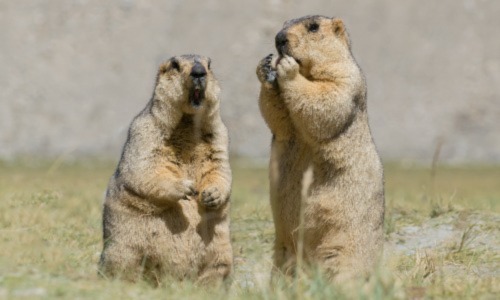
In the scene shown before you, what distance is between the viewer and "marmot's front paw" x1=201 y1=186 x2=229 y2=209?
8.66m

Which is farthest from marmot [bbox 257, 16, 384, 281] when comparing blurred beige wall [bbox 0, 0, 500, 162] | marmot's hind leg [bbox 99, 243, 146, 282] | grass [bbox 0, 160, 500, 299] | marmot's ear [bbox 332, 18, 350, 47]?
blurred beige wall [bbox 0, 0, 500, 162]

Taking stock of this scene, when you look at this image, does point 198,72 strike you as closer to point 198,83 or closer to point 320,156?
point 198,83

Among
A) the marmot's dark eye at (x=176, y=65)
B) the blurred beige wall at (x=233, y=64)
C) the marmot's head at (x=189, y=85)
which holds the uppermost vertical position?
the marmot's dark eye at (x=176, y=65)

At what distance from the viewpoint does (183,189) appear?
8555 mm

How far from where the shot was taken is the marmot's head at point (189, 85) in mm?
8789

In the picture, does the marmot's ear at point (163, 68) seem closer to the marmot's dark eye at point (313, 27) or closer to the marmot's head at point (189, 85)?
the marmot's head at point (189, 85)

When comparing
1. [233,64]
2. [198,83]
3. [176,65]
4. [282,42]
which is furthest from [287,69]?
[233,64]

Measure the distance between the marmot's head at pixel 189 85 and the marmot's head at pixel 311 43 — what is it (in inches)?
29.9

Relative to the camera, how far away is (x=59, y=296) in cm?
661

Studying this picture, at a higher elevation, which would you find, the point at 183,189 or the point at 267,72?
the point at 267,72

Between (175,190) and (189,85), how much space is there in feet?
2.94

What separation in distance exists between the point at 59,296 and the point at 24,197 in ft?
17.4

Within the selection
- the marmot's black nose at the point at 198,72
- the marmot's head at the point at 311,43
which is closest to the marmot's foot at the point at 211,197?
the marmot's black nose at the point at 198,72

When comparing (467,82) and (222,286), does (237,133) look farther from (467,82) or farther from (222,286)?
(222,286)
